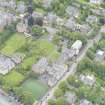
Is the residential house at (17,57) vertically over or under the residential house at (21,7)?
under

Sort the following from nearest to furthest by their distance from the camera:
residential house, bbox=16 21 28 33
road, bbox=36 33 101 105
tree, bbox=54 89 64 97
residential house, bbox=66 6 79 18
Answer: tree, bbox=54 89 64 97
road, bbox=36 33 101 105
residential house, bbox=16 21 28 33
residential house, bbox=66 6 79 18

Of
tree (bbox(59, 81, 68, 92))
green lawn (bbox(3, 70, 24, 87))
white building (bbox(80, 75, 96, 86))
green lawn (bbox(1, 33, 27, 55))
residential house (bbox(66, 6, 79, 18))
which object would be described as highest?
residential house (bbox(66, 6, 79, 18))

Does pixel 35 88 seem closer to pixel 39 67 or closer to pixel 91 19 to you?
pixel 39 67

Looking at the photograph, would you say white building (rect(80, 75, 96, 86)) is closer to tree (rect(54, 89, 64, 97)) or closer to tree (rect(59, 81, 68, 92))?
tree (rect(59, 81, 68, 92))

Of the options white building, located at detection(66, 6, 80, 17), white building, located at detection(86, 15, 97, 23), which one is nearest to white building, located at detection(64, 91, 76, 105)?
white building, located at detection(86, 15, 97, 23)

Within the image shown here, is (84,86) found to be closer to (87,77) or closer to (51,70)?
(87,77)

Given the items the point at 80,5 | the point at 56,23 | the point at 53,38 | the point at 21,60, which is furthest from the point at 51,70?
the point at 80,5

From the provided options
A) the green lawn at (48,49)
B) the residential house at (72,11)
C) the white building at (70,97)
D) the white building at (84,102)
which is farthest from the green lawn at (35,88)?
the residential house at (72,11)

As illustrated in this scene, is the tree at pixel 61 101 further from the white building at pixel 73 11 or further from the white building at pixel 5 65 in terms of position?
the white building at pixel 73 11
